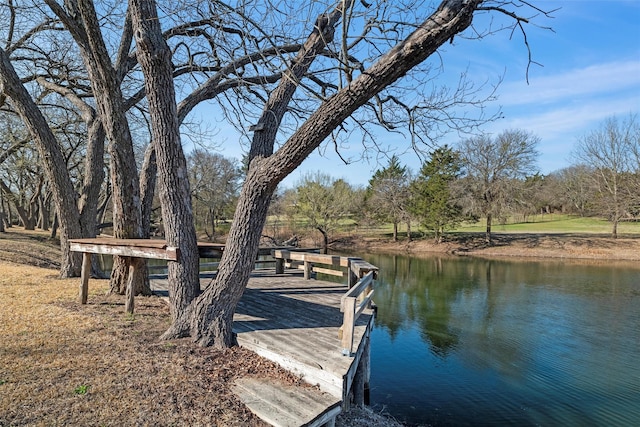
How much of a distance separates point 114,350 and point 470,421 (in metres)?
5.11

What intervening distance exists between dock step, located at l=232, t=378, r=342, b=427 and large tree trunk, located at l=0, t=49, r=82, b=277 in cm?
607

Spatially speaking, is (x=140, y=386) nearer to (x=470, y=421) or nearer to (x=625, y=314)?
(x=470, y=421)

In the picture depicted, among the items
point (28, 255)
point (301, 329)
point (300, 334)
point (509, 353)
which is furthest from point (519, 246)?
point (28, 255)

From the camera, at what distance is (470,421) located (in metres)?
5.81

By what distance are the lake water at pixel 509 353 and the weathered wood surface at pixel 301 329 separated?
6.08 feet

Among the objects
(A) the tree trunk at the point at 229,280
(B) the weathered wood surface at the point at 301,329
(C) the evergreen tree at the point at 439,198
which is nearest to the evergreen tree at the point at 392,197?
(C) the evergreen tree at the point at 439,198

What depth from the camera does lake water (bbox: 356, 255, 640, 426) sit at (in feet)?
20.2

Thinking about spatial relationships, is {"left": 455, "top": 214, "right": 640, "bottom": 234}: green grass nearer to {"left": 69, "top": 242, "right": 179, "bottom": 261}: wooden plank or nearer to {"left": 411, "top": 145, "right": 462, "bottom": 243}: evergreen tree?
{"left": 411, "top": 145, "right": 462, "bottom": 243}: evergreen tree

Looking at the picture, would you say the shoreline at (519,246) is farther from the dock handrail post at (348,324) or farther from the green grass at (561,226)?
the dock handrail post at (348,324)

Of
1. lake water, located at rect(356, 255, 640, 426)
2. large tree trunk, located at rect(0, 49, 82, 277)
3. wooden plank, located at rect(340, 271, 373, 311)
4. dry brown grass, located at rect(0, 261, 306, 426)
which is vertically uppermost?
large tree trunk, located at rect(0, 49, 82, 277)

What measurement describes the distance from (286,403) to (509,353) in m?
6.95

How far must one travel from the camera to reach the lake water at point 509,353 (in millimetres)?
6160

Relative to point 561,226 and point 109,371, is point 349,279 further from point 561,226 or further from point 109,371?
point 561,226

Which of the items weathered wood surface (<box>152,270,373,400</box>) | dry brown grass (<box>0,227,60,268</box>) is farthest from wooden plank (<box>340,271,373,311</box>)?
dry brown grass (<box>0,227,60,268</box>)
